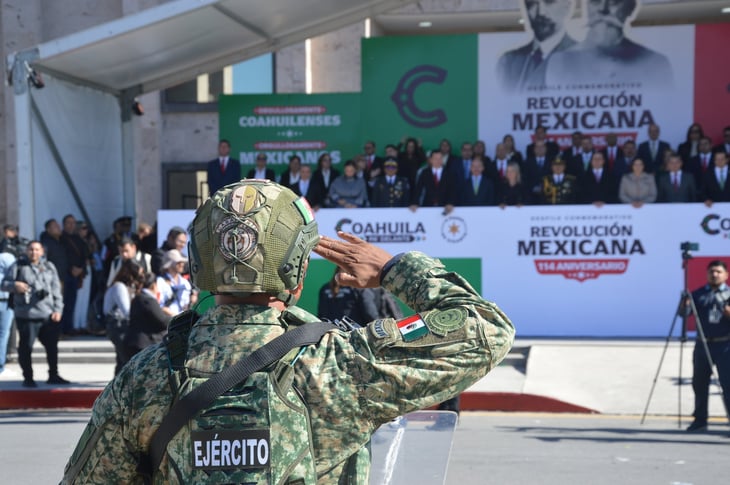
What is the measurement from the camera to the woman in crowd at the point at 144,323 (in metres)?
9.49

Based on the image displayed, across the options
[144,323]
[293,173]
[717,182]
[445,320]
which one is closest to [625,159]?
[717,182]

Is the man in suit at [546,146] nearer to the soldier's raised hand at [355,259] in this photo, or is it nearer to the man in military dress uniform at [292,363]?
the soldier's raised hand at [355,259]

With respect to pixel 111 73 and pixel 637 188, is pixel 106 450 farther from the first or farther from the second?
pixel 111 73


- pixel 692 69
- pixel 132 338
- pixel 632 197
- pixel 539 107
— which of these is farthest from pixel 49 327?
pixel 692 69

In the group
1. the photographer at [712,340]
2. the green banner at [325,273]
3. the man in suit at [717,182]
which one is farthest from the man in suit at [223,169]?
the photographer at [712,340]

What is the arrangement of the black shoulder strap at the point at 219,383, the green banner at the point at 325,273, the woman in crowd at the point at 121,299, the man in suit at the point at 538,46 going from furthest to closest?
the man in suit at the point at 538,46 → the green banner at the point at 325,273 → the woman in crowd at the point at 121,299 → the black shoulder strap at the point at 219,383

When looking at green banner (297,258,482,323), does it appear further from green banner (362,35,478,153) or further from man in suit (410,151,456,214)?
green banner (362,35,478,153)

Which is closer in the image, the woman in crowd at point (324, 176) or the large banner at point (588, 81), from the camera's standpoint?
the woman in crowd at point (324, 176)

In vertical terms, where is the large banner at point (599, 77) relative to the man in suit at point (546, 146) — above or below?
above

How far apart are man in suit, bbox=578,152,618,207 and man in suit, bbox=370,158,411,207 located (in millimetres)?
2629

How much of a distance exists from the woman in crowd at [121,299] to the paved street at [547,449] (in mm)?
980

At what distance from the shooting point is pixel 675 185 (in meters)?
15.3

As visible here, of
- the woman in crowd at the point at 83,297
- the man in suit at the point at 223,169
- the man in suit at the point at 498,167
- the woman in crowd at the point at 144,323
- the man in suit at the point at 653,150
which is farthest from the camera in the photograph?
the man in suit at the point at 223,169

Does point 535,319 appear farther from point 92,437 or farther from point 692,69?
point 92,437
